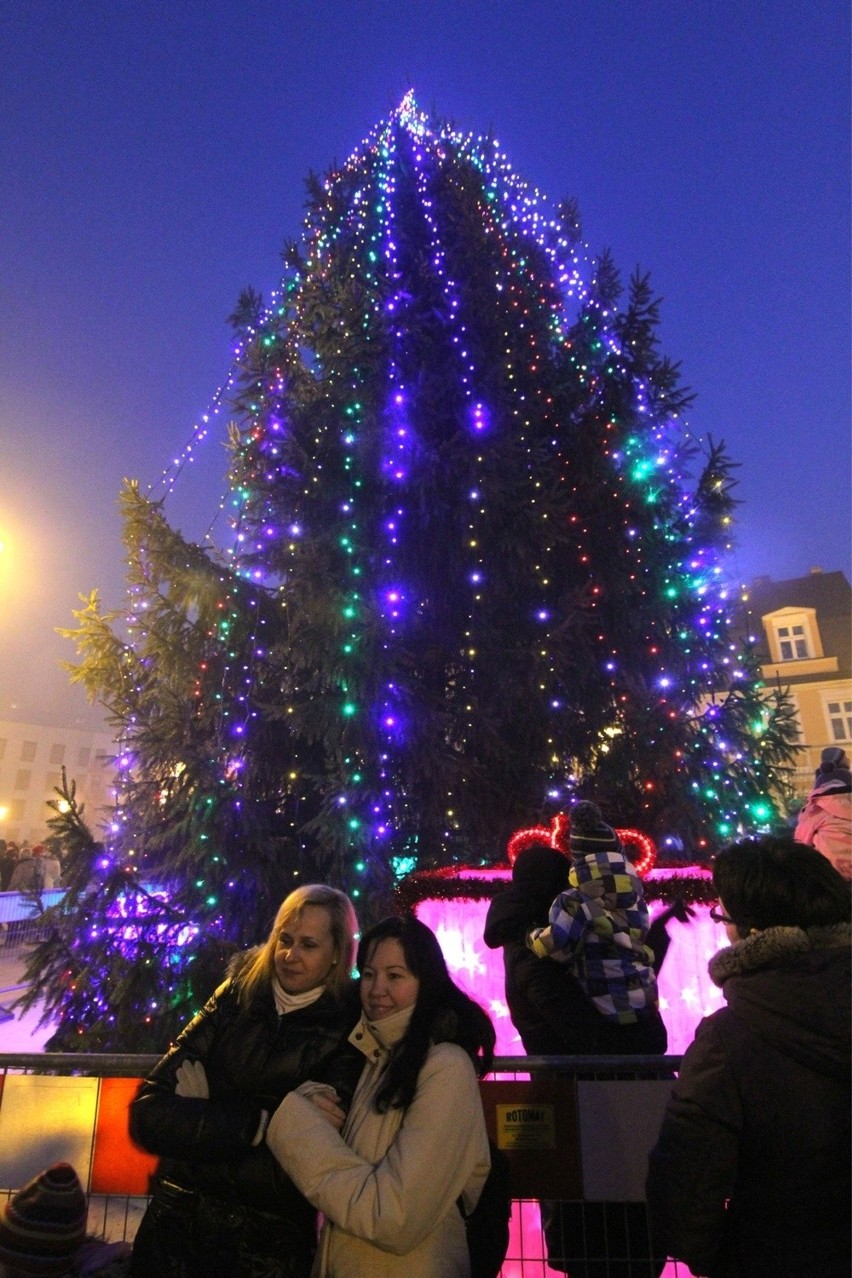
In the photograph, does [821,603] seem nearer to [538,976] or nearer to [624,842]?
[624,842]

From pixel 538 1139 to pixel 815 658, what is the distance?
29.6 m

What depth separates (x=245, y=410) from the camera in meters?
9.48

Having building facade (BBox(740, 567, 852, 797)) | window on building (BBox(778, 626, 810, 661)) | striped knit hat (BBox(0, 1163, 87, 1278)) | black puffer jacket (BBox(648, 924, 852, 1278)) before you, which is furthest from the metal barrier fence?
window on building (BBox(778, 626, 810, 661))

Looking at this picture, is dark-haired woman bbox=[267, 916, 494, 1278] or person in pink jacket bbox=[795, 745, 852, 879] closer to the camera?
dark-haired woman bbox=[267, 916, 494, 1278]

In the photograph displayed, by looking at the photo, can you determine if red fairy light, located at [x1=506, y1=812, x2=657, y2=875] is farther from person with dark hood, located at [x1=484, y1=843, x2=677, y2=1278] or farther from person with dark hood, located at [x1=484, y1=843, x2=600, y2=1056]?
person with dark hood, located at [x1=484, y1=843, x2=600, y2=1056]

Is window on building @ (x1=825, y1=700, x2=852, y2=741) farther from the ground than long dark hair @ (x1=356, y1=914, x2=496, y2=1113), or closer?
farther from the ground

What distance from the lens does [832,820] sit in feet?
13.8

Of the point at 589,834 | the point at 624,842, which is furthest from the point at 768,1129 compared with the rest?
the point at 624,842

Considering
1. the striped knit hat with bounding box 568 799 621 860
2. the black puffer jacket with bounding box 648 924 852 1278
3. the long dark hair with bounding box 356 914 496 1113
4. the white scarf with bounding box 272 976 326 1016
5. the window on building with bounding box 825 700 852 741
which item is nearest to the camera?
the black puffer jacket with bounding box 648 924 852 1278

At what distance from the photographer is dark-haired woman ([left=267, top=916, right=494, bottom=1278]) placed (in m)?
1.77

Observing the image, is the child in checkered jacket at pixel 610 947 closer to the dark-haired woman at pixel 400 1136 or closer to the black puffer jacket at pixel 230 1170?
the dark-haired woman at pixel 400 1136

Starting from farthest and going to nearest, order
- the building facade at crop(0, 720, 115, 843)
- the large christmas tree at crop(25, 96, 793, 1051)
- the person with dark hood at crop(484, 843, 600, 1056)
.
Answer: the building facade at crop(0, 720, 115, 843) < the large christmas tree at crop(25, 96, 793, 1051) < the person with dark hood at crop(484, 843, 600, 1056)

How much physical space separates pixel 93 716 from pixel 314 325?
220 feet

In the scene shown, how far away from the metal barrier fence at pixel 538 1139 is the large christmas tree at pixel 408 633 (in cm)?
358
